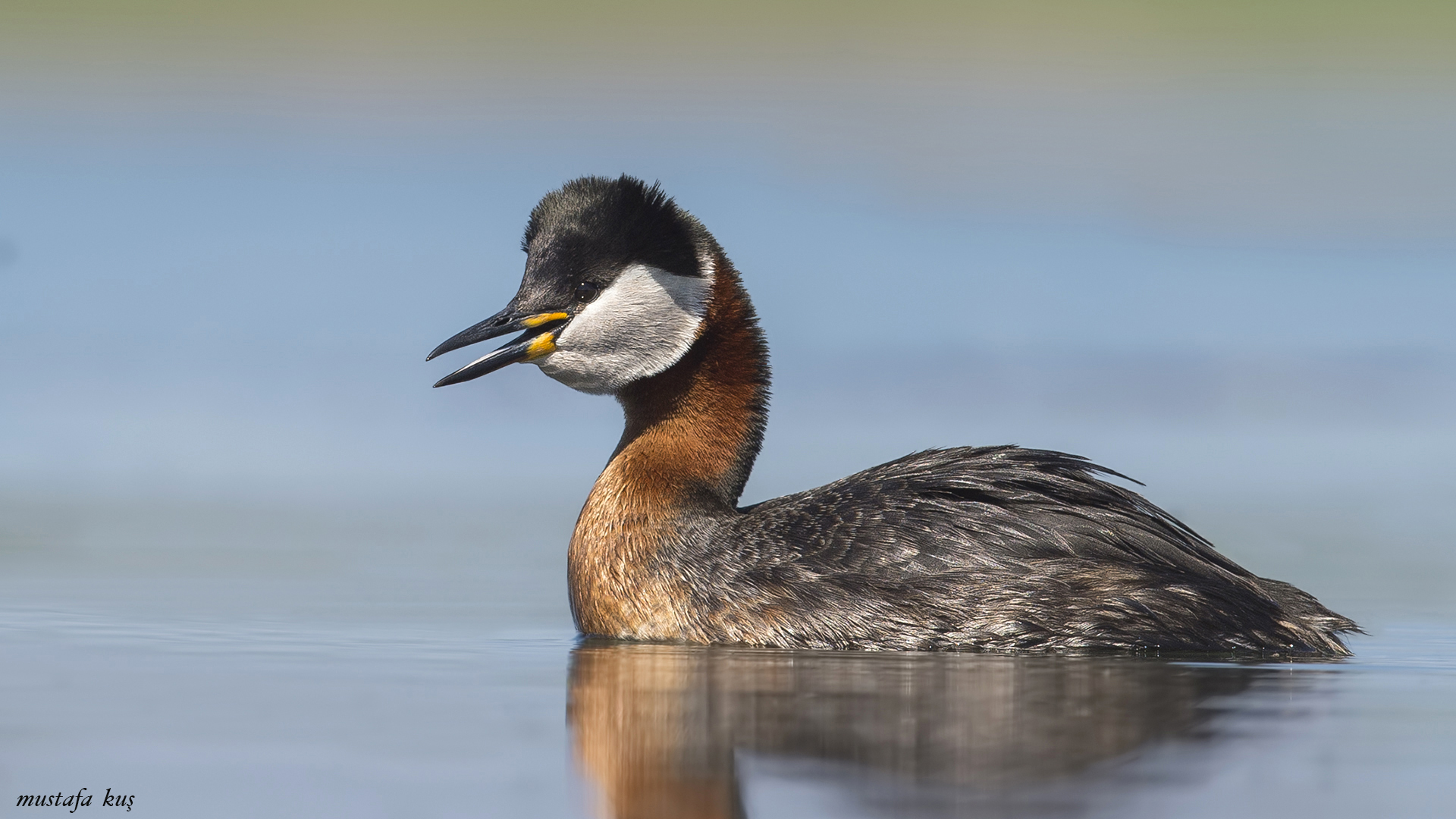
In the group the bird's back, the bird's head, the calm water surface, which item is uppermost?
the bird's head

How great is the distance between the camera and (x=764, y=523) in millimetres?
8281

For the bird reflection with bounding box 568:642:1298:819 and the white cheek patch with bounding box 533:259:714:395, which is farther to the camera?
the white cheek patch with bounding box 533:259:714:395

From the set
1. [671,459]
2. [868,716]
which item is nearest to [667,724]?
[868,716]

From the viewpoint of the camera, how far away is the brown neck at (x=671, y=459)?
8.37 m

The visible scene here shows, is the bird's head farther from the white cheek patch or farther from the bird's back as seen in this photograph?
the bird's back

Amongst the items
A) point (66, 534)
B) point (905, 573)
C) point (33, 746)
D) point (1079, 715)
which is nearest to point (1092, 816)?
point (1079, 715)

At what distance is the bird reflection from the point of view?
4.55 metres

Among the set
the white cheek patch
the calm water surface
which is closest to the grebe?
the white cheek patch

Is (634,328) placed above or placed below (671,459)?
above

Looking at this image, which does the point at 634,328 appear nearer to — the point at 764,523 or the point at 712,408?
the point at 712,408

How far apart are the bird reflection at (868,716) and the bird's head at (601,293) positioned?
6.65 feet

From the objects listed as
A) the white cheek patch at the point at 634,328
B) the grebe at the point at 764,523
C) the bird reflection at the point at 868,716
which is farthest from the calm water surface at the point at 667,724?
the white cheek patch at the point at 634,328

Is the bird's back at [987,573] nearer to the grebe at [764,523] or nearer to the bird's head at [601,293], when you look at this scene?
the grebe at [764,523]

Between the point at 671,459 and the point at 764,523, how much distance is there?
2.60 feet
